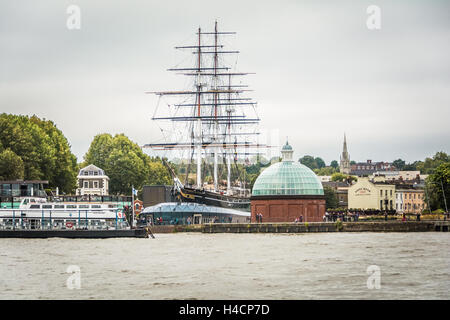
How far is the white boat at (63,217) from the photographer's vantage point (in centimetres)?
9012

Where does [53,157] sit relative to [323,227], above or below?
above

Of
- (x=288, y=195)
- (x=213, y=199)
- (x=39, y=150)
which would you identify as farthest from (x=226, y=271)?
(x=213, y=199)

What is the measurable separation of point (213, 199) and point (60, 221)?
140 feet

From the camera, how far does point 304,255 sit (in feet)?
196

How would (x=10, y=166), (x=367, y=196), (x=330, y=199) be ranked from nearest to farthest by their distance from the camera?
1. (x=10, y=166)
2. (x=330, y=199)
3. (x=367, y=196)

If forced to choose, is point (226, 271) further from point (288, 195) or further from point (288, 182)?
point (288, 182)

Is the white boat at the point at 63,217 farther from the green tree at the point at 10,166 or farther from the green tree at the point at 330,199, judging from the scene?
the green tree at the point at 330,199

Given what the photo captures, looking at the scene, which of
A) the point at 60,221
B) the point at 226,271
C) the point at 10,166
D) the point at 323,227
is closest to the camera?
the point at 226,271

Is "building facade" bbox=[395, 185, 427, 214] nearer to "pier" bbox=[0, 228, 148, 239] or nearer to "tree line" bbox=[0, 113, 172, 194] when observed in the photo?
"tree line" bbox=[0, 113, 172, 194]

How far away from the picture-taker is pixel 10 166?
110438 millimetres

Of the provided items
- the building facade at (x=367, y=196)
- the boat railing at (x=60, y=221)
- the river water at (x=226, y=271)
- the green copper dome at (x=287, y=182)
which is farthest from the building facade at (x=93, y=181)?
the river water at (x=226, y=271)

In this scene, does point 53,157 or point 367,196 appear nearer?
point 53,157
